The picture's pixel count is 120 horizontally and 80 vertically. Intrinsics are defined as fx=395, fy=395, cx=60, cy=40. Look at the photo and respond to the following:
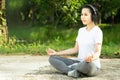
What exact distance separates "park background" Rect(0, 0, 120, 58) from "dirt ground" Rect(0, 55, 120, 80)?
1.84m

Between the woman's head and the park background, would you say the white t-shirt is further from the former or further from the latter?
the park background

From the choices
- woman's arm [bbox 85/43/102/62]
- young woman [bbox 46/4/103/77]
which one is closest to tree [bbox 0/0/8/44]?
young woman [bbox 46/4/103/77]

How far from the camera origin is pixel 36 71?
689cm

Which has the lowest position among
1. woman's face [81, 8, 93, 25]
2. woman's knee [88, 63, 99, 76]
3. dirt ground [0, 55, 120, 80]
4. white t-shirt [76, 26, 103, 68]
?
dirt ground [0, 55, 120, 80]

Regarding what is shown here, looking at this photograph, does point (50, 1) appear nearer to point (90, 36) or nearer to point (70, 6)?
point (70, 6)

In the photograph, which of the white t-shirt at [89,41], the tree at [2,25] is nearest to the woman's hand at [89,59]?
the white t-shirt at [89,41]

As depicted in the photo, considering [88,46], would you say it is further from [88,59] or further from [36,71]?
[36,71]

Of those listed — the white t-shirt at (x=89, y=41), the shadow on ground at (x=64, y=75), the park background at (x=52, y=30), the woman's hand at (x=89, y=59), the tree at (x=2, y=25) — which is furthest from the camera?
the tree at (x=2, y=25)

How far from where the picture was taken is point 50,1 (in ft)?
55.1

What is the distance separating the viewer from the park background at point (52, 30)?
11.3m

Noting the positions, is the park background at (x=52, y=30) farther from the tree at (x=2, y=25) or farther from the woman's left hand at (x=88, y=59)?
the woman's left hand at (x=88, y=59)

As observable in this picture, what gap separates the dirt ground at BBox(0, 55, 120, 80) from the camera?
6.21 metres

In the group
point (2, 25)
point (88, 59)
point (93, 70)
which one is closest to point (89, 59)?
point (88, 59)

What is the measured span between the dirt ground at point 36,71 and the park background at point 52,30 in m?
1.84
